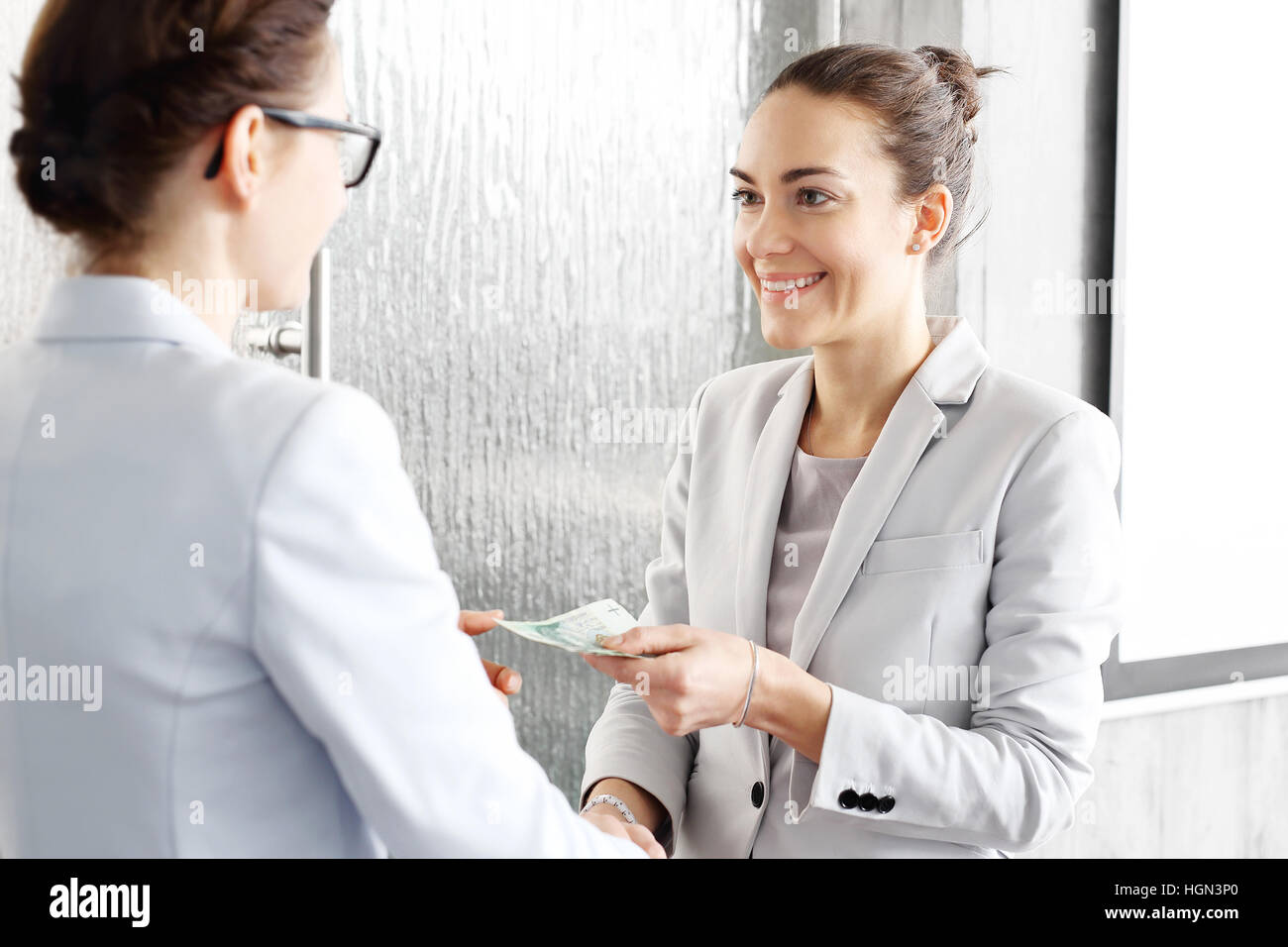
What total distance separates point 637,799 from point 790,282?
27.6 inches

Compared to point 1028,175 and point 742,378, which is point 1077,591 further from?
point 1028,175

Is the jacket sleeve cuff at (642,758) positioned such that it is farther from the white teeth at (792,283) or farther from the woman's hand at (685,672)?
the white teeth at (792,283)

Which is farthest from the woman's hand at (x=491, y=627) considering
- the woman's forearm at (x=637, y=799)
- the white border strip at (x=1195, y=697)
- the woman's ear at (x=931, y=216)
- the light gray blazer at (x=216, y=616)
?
the white border strip at (x=1195, y=697)

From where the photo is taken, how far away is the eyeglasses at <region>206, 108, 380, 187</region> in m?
0.84

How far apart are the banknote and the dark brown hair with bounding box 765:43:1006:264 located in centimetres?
68

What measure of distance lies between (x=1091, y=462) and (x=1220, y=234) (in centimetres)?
137

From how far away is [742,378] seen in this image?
5.59 feet

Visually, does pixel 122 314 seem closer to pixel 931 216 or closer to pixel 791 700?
pixel 791 700

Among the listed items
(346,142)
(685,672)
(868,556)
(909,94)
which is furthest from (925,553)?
(346,142)

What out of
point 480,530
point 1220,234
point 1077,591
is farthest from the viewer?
point 1220,234

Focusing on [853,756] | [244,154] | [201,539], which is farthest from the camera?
[853,756]

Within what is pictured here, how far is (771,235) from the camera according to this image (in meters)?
1.49

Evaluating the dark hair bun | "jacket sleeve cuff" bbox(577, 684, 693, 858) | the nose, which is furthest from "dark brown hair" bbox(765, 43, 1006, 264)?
"jacket sleeve cuff" bbox(577, 684, 693, 858)
